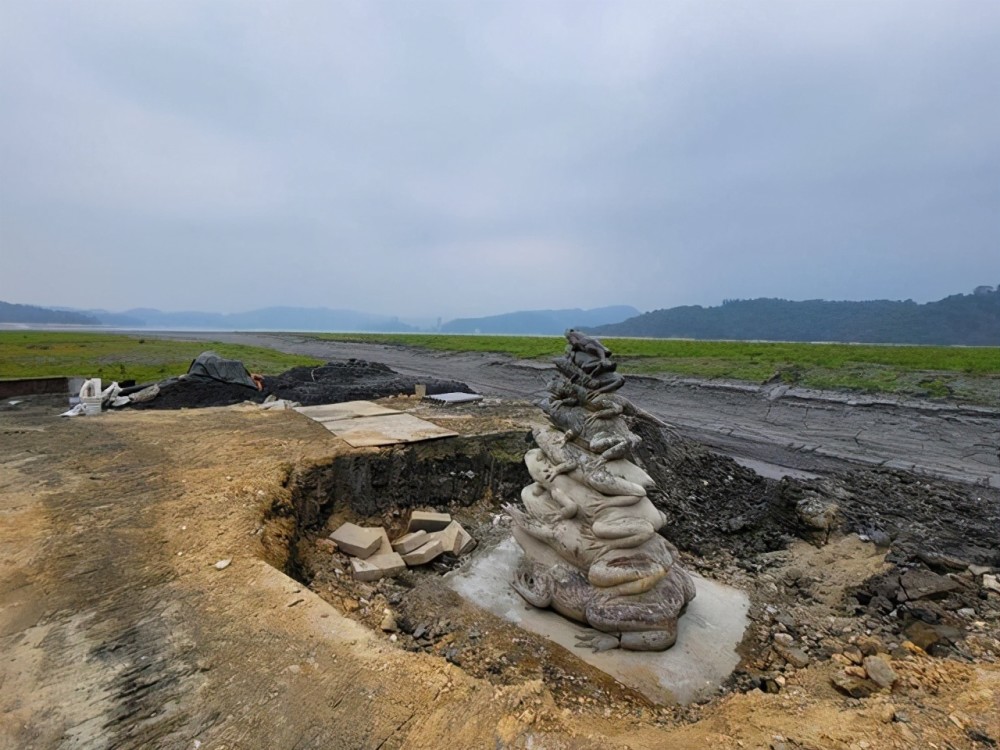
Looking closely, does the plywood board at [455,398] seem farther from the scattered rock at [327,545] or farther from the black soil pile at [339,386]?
the scattered rock at [327,545]

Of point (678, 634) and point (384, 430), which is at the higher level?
point (384, 430)

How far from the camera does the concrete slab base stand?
4785mm

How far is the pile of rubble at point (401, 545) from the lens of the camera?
6512mm

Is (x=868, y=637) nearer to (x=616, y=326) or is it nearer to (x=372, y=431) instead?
(x=372, y=431)

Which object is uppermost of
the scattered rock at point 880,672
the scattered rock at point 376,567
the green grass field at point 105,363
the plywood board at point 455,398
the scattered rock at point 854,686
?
the plywood board at point 455,398

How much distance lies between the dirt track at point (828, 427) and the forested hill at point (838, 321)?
5415 centimetres

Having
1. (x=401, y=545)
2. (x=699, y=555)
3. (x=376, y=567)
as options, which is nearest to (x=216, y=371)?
(x=401, y=545)

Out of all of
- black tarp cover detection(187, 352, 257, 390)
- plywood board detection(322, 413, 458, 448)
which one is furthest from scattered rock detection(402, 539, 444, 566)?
black tarp cover detection(187, 352, 257, 390)

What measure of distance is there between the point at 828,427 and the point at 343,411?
15647 mm

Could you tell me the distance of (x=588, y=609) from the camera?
5.39 metres

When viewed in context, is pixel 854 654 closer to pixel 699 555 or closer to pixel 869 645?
pixel 869 645

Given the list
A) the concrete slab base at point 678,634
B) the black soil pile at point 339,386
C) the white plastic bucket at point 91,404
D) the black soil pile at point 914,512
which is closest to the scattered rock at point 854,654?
the concrete slab base at point 678,634

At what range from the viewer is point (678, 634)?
5.45 m

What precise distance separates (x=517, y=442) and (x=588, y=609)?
5.17 metres
